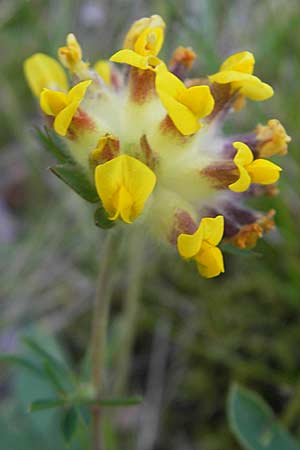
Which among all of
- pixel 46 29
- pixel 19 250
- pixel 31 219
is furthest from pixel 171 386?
pixel 46 29

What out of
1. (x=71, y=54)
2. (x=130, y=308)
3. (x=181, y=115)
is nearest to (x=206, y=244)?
(x=181, y=115)

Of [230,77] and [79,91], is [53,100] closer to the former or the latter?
[79,91]

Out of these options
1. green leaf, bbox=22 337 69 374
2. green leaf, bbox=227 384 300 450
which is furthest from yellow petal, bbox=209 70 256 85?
green leaf, bbox=227 384 300 450

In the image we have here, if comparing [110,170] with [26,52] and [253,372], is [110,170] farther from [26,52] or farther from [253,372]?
[26,52]

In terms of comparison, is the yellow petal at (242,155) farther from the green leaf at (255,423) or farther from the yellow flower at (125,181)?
the green leaf at (255,423)

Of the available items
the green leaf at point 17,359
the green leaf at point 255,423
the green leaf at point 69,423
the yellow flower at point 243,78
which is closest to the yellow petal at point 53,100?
the yellow flower at point 243,78

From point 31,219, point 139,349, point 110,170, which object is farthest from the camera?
point 31,219
